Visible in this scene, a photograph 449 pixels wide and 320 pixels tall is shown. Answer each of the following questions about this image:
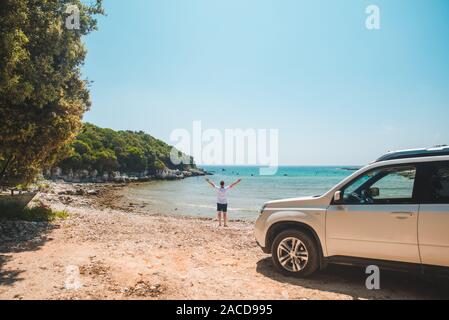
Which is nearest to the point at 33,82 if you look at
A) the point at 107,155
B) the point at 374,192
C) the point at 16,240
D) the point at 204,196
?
the point at 16,240

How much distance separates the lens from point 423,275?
4.89 meters

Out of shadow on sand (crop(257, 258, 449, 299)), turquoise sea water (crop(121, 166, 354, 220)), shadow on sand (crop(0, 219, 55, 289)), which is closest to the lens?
shadow on sand (crop(257, 258, 449, 299))

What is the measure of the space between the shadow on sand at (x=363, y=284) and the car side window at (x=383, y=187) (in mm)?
1372

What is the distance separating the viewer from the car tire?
586 centimetres

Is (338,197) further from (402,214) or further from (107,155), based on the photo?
(107,155)

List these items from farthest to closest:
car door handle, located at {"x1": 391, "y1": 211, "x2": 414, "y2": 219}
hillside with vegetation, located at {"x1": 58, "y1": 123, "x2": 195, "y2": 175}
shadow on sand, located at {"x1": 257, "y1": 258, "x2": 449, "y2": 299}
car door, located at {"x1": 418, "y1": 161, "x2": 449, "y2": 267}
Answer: hillside with vegetation, located at {"x1": 58, "y1": 123, "x2": 195, "y2": 175} → shadow on sand, located at {"x1": 257, "y1": 258, "x2": 449, "y2": 299} → car door handle, located at {"x1": 391, "y1": 211, "x2": 414, "y2": 219} → car door, located at {"x1": 418, "y1": 161, "x2": 449, "y2": 267}

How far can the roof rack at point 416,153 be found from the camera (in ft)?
16.8

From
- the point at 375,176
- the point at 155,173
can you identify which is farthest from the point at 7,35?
the point at 155,173

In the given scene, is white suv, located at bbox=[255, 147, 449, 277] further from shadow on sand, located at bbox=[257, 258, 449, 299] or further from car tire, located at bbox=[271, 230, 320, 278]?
shadow on sand, located at bbox=[257, 258, 449, 299]

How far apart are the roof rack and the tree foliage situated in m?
8.70

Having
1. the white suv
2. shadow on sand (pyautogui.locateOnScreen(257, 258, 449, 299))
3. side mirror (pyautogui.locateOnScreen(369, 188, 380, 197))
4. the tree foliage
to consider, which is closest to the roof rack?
the white suv
